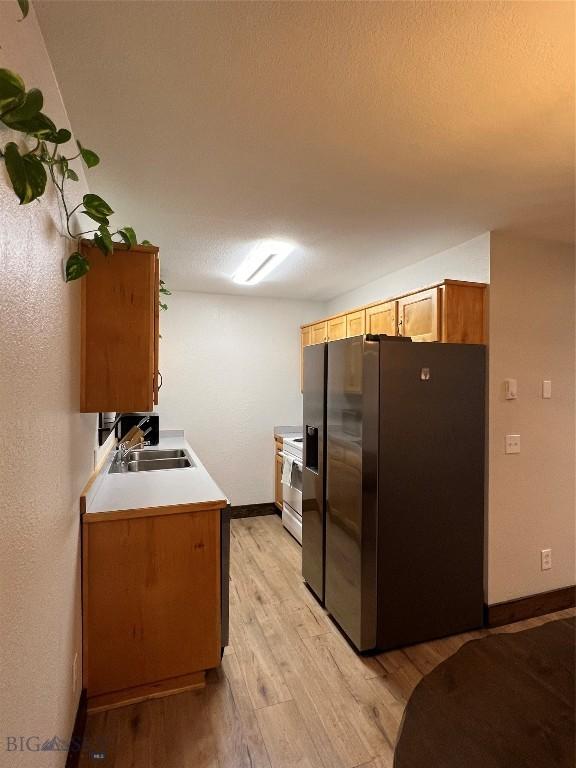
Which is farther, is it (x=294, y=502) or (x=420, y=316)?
(x=294, y=502)

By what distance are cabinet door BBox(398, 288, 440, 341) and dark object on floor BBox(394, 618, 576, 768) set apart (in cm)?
173

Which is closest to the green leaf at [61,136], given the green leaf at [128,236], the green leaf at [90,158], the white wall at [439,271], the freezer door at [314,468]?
the green leaf at [90,158]

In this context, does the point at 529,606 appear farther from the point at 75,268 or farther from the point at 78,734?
the point at 75,268

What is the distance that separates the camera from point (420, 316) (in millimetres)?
2545

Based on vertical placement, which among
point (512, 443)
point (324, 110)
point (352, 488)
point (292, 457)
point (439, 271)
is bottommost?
point (292, 457)

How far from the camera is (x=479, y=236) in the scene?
8.18 feet

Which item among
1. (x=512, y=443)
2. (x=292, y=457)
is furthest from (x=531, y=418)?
(x=292, y=457)

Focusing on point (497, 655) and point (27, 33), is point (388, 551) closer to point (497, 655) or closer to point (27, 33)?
point (497, 655)

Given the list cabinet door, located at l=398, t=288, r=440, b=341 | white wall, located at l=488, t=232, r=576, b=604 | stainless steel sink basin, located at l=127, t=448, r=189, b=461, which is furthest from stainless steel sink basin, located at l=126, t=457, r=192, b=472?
white wall, located at l=488, t=232, r=576, b=604

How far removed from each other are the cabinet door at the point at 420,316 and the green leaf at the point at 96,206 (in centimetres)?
186

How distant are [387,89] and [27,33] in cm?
100

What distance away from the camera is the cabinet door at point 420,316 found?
94.7 inches

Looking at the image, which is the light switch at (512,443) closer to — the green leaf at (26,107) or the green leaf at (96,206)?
the green leaf at (96,206)

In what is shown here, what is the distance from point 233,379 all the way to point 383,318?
204 centimetres
